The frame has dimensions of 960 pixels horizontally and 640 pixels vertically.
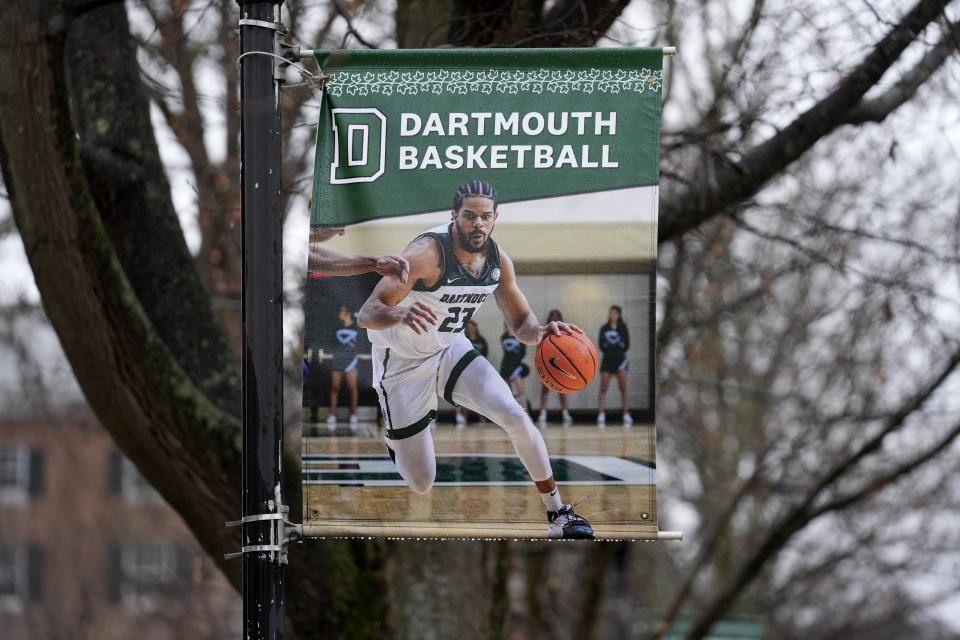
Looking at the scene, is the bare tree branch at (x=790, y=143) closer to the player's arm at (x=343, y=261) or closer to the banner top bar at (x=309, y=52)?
the banner top bar at (x=309, y=52)

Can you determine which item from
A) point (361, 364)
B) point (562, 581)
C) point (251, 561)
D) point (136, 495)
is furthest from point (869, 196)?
point (136, 495)

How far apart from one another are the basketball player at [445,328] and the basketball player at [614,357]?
5.0 inches

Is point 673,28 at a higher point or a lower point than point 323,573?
higher

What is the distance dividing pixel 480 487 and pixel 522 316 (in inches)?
25.4

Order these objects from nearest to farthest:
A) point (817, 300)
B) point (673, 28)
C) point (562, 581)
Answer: point (673, 28) → point (817, 300) → point (562, 581)

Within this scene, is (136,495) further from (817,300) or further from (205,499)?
(205,499)

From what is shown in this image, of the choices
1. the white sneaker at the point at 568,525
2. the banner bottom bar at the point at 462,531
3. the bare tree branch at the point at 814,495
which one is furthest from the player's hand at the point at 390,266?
the bare tree branch at the point at 814,495

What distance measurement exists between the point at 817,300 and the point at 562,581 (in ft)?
21.3

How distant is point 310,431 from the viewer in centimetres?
437

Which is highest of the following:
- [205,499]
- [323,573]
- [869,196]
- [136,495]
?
[869,196]

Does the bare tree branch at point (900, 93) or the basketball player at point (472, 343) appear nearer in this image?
the basketball player at point (472, 343)

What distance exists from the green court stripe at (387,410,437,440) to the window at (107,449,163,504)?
Result: 2288 cm

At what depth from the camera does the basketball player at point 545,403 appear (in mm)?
4391

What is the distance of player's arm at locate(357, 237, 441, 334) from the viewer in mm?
4410
